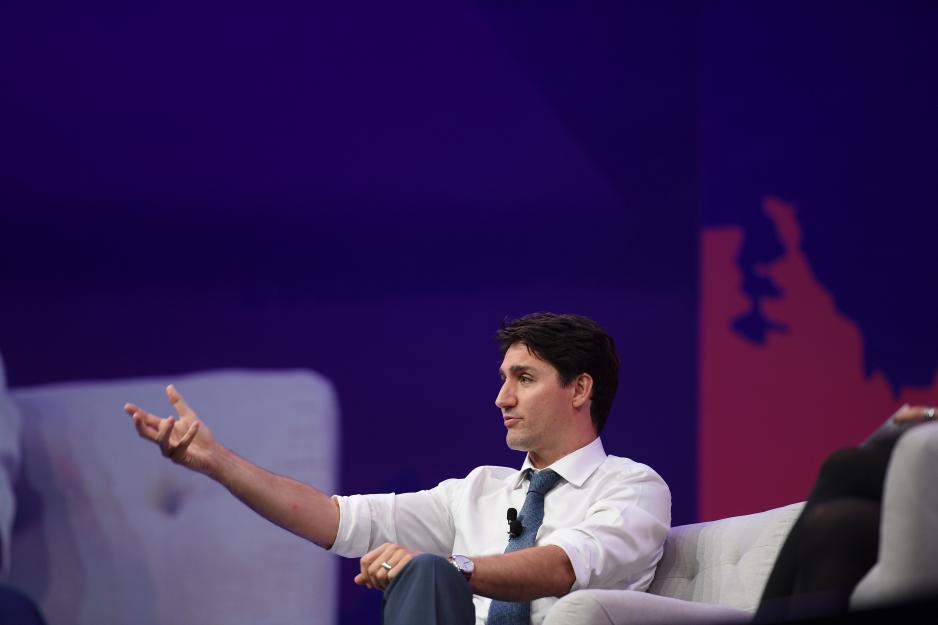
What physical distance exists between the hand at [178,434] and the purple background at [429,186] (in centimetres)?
41

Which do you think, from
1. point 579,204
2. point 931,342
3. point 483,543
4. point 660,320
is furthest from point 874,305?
point 483,543

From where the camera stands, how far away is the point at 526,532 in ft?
8.50

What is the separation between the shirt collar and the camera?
2.65 metres

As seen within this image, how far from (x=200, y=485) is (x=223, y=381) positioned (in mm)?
264

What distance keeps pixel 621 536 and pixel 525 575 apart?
27 cm

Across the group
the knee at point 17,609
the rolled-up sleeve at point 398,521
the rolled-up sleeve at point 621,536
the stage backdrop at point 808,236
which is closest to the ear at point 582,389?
the rolled-up sleeve at point 621,536

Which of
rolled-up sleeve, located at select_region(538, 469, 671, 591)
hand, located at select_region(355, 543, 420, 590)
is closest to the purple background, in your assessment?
rolled-up sleeve, located at select_region(538, 469, 671, 591)

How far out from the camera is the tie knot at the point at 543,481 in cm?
265

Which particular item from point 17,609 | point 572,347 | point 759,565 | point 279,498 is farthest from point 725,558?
point 17,609

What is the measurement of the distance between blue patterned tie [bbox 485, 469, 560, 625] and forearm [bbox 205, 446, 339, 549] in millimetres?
410

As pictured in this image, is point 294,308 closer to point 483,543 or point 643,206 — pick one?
point 483,543

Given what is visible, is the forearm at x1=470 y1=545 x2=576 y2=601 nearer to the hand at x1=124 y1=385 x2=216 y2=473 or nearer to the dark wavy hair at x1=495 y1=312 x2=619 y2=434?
the dark wavy hair at x1=495 y1=312 x2=619 y2=434

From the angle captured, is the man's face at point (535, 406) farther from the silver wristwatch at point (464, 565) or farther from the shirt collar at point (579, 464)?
the silver wristwatch at point (464, 565)

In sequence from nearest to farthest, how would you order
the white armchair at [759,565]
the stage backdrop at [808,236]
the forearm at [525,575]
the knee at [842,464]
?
the white armchair at [759,565] < the knee at [842,464] < the forearm at [525,575] < the stage backdrop at [808,236]
